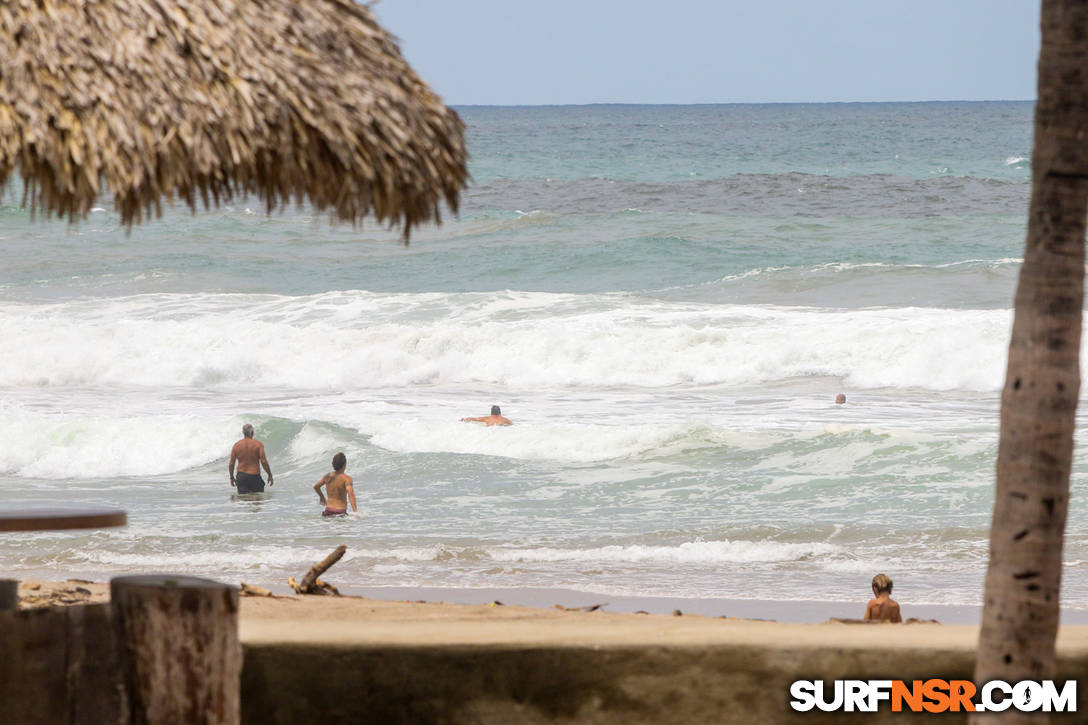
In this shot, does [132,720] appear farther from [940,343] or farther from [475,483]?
[940,343]

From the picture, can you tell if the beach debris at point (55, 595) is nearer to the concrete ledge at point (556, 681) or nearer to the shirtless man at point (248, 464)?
the concrete ledge at point (556, 681)

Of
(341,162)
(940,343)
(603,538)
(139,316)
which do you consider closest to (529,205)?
(139,316)

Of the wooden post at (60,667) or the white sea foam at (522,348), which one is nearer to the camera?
the wooden post at (60,667)

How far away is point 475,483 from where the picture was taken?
46.6 feet

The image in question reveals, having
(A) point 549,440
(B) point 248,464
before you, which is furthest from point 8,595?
(A) point 549,440

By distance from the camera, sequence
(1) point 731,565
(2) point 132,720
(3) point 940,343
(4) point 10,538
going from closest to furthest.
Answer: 1. (2) point 132,720
2. (1) point 731,565
3. (4) point 10,538
4. (3) point 940,343

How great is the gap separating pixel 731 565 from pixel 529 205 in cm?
2888

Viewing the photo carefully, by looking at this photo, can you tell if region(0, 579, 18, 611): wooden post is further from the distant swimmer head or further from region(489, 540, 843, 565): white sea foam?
region(489, 540, 843, 565): white sea foam

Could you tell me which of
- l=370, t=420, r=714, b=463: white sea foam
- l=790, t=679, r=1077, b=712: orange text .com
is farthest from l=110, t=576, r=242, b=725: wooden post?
l=370, t=420, r=714, b=463: white sea foam

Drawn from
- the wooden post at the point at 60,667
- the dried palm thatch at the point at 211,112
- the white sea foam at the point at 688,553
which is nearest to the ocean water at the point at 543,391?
the white sea foam at the point at 688,553

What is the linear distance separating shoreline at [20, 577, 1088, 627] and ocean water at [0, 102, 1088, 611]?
0.23 metres

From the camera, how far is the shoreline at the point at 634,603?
341 inches

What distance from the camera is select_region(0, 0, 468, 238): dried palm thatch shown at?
378cm

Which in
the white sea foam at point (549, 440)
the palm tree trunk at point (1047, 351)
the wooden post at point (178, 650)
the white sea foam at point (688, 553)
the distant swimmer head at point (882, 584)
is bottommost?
the white sea foam at point (688, 553)
